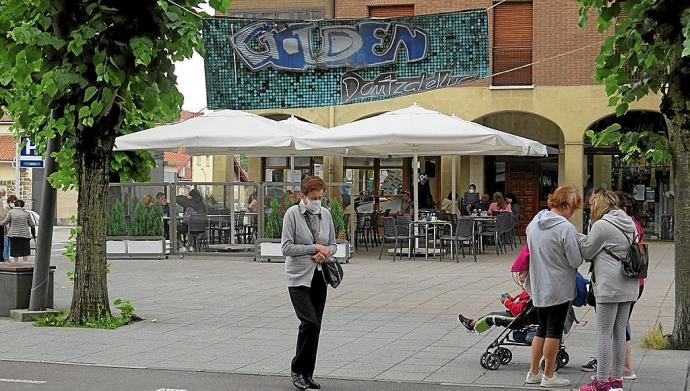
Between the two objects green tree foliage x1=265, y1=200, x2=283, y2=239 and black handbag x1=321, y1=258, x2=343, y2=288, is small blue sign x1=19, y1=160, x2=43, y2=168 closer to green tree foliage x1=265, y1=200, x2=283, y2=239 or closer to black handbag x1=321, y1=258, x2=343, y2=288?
green tree foliage x1=265, y1=200, x2=283, y2=239

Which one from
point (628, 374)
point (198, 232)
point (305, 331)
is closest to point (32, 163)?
point (198, 232)

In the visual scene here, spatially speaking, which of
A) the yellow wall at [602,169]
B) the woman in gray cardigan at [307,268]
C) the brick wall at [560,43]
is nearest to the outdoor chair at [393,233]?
the brick wall at [560,43]

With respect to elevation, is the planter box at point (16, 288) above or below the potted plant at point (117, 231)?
below

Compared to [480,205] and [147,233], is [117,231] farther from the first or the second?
[480,205]

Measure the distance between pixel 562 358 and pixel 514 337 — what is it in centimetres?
47

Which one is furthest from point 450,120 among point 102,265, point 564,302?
point 564,302

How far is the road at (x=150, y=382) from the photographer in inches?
357

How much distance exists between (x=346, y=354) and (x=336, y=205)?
1094 cm

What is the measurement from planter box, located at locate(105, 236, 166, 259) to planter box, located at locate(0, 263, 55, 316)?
900cm

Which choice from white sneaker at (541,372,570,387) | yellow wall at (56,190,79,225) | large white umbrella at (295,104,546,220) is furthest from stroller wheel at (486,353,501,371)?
yellow wall at (56,190,79,225)

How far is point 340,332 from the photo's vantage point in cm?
1222

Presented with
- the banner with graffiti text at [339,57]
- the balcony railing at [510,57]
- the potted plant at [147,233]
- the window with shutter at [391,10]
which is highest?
the window with shutter at [391,10]

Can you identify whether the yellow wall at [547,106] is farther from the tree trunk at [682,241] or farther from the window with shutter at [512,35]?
the tree trunk at [682,241]

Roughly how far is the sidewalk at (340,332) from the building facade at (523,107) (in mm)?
10914
